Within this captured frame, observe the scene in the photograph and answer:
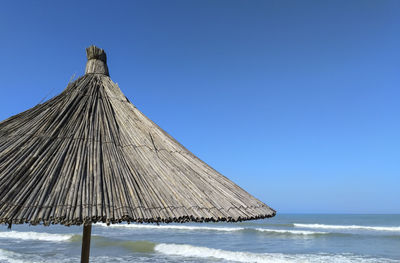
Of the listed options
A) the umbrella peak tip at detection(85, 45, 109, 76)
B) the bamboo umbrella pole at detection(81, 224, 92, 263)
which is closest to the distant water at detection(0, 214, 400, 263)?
the bamboo umbrella pole at detection(81, 224, 92, 263)

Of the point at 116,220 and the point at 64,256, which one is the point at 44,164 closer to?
the point at 116,220

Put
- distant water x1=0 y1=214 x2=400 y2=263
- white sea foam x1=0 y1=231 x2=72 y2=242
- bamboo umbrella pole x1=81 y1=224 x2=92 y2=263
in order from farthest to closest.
A: white sea foam x1=0 y1=231 x2=72 y2=242 → distant water x1=0 y1=214 x2=400 y2=263 → bamboo umbrella pole x1=81 y1=224 x2=92 y2=263

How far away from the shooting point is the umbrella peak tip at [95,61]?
121 inches

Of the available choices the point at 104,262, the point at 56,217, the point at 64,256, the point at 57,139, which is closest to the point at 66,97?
the point at 57,139

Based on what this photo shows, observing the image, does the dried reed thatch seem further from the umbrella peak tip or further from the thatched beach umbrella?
the umbrella peak tip

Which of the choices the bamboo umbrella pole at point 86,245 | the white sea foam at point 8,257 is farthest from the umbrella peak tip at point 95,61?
the white sea foam at point 8,257

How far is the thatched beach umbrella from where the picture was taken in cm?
172

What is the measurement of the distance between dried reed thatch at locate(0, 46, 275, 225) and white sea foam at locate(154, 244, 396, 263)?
27.5 ft

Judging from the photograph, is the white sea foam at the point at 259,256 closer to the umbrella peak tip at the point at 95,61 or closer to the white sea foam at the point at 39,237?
the white sea foam at the point at 39,237

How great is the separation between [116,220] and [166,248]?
35.9ft

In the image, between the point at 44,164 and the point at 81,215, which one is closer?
the point at 81,215

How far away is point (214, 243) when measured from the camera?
1315 centimetres

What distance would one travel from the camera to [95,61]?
310cm

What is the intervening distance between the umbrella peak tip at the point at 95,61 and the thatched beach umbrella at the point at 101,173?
429mm
